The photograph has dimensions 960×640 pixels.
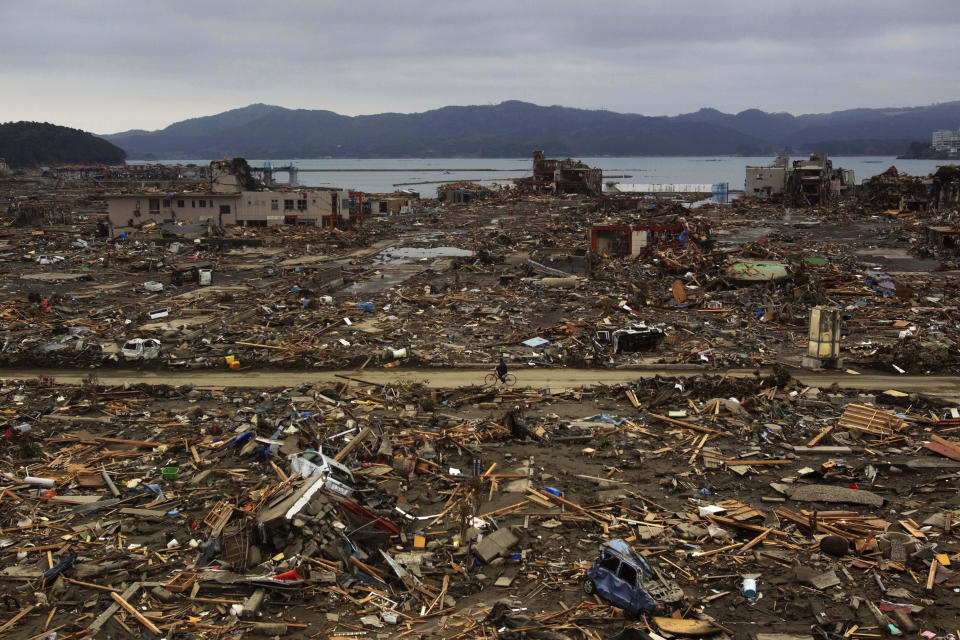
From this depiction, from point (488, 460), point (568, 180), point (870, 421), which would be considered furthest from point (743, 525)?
point (568, 180)

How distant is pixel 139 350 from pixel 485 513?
1426cm

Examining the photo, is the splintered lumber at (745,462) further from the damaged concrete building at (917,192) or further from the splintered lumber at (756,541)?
the damaged concrete building at (917,192)

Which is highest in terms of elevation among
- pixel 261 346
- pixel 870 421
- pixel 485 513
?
pixel 870 421

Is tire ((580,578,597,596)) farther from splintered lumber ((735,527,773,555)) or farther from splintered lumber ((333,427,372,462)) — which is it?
splintered lumber ((333,427,372,462))

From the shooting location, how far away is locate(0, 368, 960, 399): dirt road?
62.3 ft

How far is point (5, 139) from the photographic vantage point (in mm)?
169750

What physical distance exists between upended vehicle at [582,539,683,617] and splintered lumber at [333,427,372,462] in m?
5.64

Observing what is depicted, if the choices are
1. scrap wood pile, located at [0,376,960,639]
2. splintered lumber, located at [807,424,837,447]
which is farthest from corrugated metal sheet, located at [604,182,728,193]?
scrap wood pile, located at [0,376,960,639]

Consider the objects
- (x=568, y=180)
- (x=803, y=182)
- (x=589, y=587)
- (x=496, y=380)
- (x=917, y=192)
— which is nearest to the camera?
(x=589, y=587)

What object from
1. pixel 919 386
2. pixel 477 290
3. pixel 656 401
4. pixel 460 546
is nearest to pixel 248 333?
pixel 477 290

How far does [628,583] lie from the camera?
920 cm

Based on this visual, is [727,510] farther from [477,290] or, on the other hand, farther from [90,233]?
[90,233]

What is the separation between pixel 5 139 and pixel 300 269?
169 m

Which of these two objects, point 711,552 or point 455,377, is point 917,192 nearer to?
point 455,377
